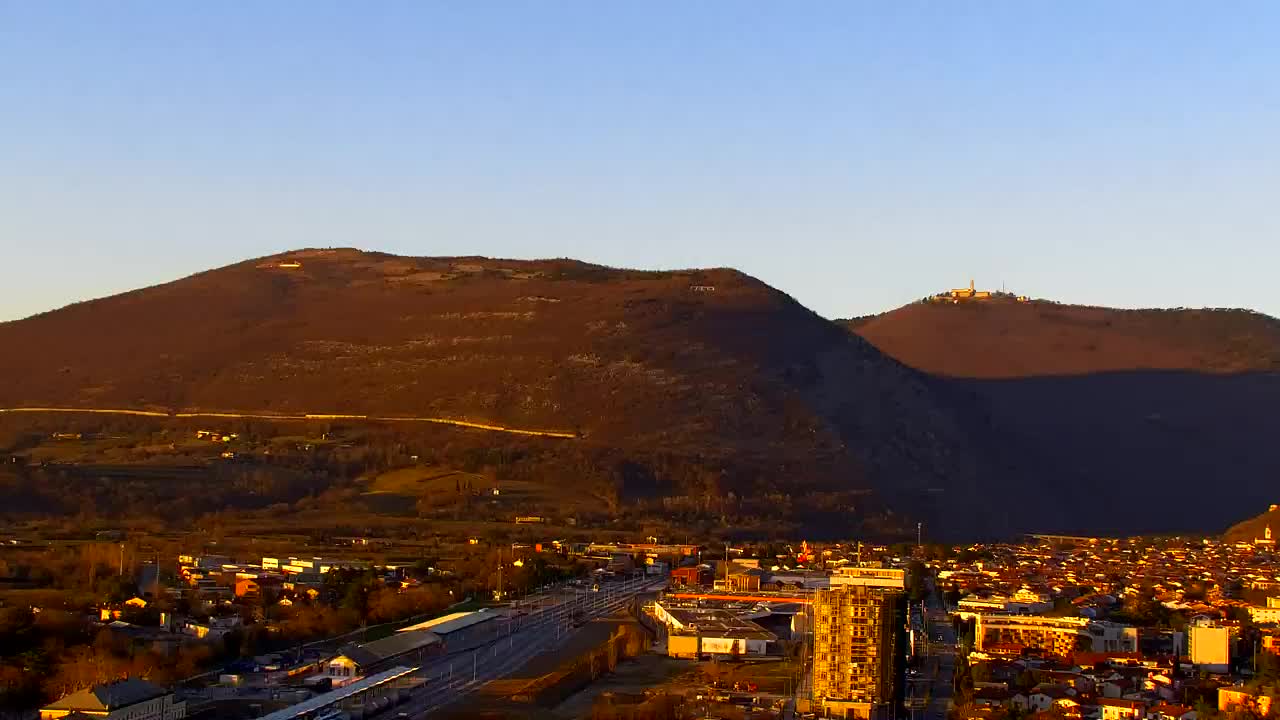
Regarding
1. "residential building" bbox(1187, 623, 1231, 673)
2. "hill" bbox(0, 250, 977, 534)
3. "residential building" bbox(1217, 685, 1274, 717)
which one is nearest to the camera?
"residential building" bbox(1217, 685, 1274, 717)

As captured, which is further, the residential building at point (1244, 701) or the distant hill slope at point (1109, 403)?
the distant hill slope at point (1109, 403)

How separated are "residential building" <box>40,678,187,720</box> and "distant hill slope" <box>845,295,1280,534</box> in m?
69.4

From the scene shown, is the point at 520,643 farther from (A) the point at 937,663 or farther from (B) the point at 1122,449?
(B) the point at 1122,449

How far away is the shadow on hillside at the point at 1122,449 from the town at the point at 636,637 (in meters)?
30.9

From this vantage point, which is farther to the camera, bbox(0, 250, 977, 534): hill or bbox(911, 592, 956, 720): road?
bbox(0, 250, 977, 534): hill

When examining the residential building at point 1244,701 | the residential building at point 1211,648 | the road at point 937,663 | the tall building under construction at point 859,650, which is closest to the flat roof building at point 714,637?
the road at point 937,663

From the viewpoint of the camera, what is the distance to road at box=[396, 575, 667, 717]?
41.5m

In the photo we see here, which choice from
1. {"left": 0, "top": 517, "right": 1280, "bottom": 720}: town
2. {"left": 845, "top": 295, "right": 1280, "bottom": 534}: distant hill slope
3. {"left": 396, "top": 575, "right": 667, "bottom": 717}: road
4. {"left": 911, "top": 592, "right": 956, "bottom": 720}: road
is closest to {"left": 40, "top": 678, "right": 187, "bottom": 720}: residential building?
{"left": 0, "top": 517, "right": 1280, "bottom": 720}: town

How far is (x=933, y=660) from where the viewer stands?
1916 inches

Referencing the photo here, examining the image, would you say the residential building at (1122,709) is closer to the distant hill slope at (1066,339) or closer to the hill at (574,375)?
the hill at (574,375)

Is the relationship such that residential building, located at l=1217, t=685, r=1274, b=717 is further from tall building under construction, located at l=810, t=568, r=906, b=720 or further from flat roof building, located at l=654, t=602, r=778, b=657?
flat roof building, located at l=654, t=602, r=778, b=657

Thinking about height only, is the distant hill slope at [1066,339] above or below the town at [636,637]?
above

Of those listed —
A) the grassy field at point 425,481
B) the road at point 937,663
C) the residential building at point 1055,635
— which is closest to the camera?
the road at point 937,663

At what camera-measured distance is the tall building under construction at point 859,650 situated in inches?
1602
